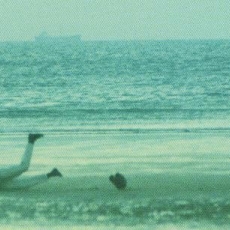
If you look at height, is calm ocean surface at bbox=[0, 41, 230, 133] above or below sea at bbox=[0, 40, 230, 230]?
above

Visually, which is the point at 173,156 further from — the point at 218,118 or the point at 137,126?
the point at 218,118

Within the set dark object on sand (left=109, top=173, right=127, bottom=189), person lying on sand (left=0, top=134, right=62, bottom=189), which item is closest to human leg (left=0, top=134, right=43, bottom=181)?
person lying on sand (left=0, top=134, right=62, bottom=189)

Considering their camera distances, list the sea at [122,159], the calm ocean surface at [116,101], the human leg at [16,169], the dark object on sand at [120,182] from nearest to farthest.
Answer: the sea at [122,159] → the human leg at [16,169] → the dark object on sand at [120,182] → the calm ocean surface at [116,101]

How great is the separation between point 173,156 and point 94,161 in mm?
2141

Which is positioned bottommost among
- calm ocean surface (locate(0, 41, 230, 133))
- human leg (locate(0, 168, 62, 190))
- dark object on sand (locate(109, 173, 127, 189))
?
human leg (locate(0, 168, 62, 190))

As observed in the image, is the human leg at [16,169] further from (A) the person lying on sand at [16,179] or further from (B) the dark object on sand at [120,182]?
(B) the dark object on sand at [120,182]

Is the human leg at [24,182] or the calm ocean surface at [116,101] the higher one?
the calm ocean surface at [116,101]

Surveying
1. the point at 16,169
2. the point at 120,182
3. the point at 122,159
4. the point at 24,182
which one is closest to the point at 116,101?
the point at 122,159

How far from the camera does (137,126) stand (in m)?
31.2

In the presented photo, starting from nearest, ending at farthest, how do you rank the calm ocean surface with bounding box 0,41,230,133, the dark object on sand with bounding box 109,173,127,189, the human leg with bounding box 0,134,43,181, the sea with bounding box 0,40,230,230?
the sea with bounding box 0,40,230,230 < the human leg with bounding box 0,134,43,181 < the dark object on sand with bounding box 109,173,127,189 < the calm ocean surface with bounding box 0,41,230,133

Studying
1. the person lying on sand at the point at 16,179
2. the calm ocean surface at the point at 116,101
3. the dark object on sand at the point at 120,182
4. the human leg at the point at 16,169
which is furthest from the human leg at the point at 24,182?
the calm ocean surface at the point at 116,101

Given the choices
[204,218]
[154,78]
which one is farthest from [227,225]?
[154,78]

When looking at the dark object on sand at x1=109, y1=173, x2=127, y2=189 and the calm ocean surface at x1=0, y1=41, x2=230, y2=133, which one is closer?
the dark object on sand at x1=109, y1=173, x2=127, y2=189

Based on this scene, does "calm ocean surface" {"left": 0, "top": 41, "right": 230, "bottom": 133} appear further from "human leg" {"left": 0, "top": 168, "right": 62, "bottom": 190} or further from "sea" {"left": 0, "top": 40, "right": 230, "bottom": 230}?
"human leg" {"left": 0, "top": 168, "right": 62, "bottom": 190}
